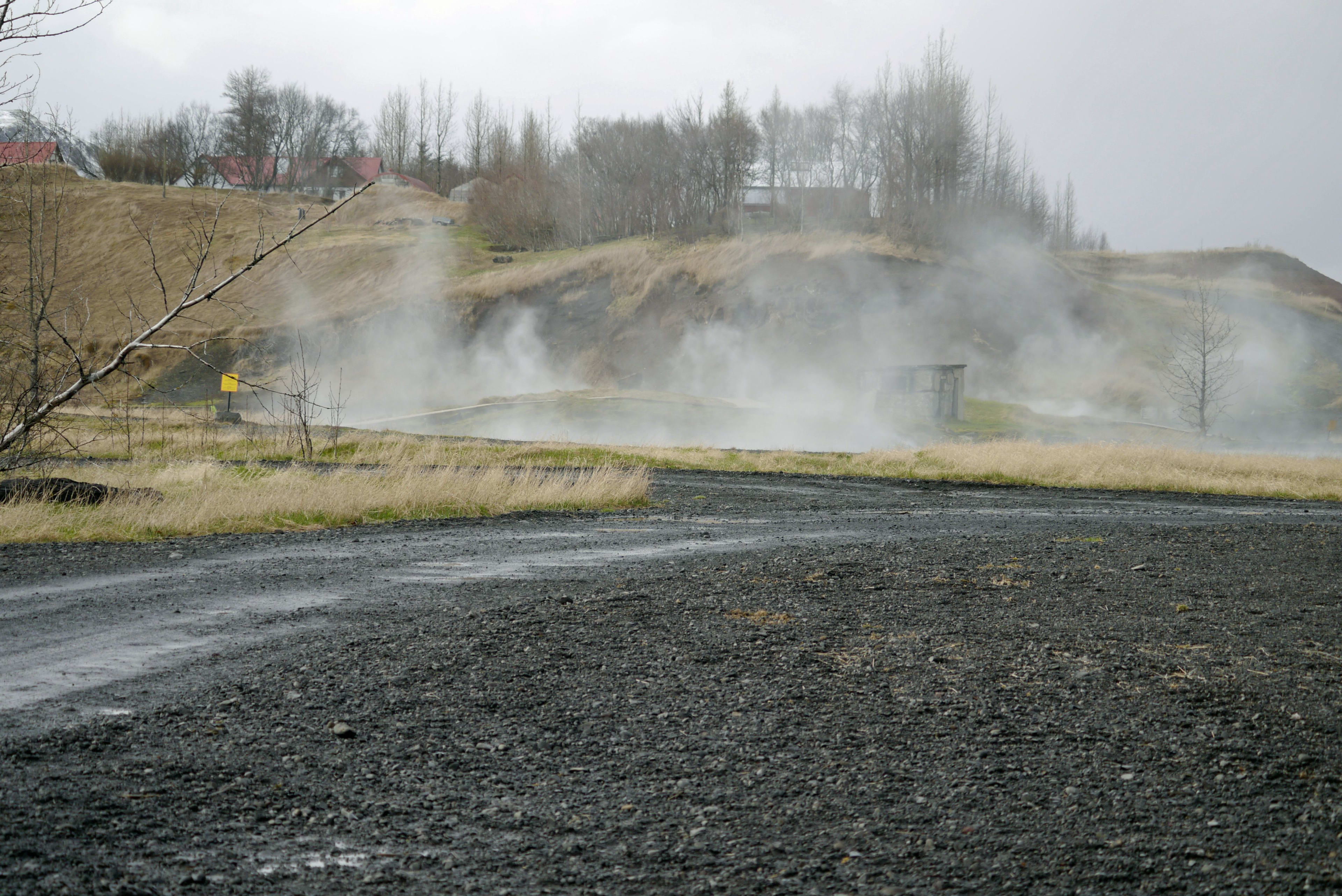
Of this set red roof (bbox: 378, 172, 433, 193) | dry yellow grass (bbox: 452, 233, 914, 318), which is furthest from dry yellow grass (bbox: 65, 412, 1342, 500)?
red roof (bbox: 378, 172, 433, 193)

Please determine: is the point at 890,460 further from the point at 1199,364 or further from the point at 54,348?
the point at 1199,364

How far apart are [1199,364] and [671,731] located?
197 ft

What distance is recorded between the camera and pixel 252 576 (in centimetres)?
941

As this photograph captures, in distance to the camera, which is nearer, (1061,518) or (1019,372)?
(1061,518)

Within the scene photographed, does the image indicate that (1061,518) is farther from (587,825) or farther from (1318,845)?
(587,825)

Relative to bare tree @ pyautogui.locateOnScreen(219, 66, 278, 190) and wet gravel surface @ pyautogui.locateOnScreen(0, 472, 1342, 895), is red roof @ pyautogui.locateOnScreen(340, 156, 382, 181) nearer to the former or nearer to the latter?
bare tree @ pyautogui.locateOnScreen(219, 66, 278, 190)

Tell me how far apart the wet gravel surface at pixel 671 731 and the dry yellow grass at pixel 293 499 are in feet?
9.23

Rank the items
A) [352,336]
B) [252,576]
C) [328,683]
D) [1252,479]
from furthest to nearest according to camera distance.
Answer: [352,336] → [1252,479] → [252,576] → [328,683]

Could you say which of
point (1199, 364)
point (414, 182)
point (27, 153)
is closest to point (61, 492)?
point (27, 153)

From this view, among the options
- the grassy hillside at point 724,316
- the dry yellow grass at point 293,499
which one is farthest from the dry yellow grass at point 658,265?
the dry yellow grass at point 293,499

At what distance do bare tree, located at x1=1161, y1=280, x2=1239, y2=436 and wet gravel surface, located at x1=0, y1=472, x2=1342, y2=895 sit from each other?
42607 millimetres

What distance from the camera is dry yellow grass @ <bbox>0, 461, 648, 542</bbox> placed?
12.1 m

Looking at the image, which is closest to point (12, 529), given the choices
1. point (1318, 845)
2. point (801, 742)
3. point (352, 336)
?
point (801, 742)

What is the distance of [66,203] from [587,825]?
86.1 m
